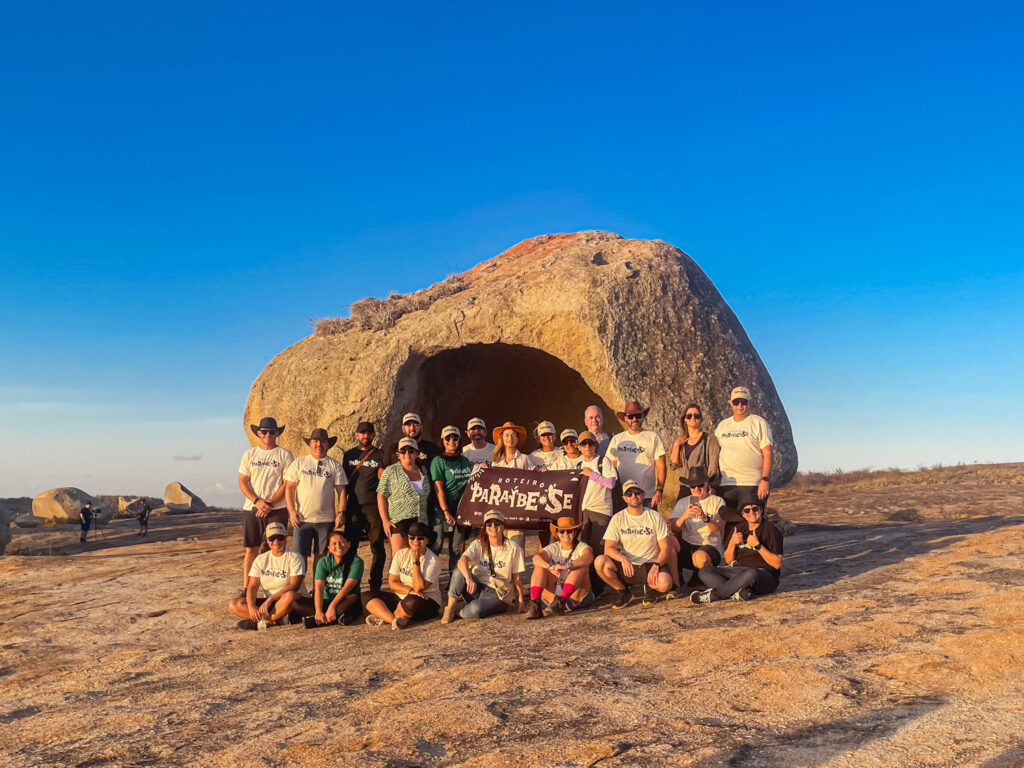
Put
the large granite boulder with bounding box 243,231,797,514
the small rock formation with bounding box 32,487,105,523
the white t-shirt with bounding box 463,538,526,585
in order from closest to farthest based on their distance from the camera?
1. the white t-shirt with bounding box 463,538,526,585
2. the large granite boulder with bounding box 243,231,797,514
3. the small rock formation with bounding box 32,487,105,523

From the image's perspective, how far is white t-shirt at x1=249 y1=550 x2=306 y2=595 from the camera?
22.5 ft

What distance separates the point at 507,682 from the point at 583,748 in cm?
109

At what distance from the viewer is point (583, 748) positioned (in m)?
3.34

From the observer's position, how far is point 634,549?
6508mm

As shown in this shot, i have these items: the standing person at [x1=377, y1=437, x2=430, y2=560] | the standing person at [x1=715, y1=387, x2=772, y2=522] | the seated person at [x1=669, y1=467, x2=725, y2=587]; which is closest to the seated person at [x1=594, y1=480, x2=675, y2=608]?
the seated person at [x1=669, y1=467, x2=725, y2=587]

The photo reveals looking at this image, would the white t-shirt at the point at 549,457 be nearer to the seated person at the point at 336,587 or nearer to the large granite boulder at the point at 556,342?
the seated person at the point at 336,587

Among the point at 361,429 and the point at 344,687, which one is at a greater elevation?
the point at 361,429

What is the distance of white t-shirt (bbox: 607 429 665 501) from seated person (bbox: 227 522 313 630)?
2.87 m

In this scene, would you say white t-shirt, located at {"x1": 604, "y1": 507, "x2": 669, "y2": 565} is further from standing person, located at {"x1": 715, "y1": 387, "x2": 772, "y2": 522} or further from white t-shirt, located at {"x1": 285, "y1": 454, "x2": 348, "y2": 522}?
white t-shirt, located at {"x1": 285, "y1": 454, "x2": 348, "y2": 522}

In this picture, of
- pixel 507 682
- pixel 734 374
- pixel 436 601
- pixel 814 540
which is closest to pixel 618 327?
pixel 734 374

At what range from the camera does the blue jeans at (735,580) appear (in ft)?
20.4

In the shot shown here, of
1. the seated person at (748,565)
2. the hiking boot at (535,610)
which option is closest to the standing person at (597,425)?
the seated person at (748,565)

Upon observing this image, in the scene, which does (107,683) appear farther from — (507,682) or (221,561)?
(221,561)

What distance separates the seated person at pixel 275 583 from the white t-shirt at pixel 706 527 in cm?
328
